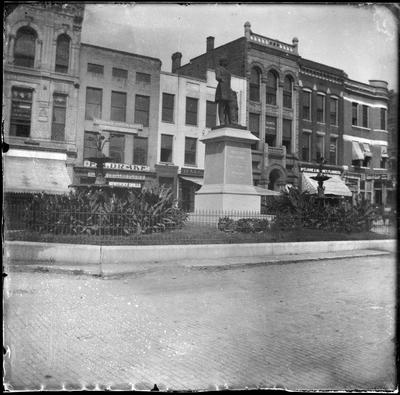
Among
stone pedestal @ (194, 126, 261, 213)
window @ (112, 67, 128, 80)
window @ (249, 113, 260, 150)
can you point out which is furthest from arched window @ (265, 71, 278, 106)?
stone pedestal @ (194, 126, 261, 213)

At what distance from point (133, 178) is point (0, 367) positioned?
21952 millimetres

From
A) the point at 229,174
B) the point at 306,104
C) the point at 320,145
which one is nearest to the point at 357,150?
the point at 229,174

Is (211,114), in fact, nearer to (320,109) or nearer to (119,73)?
(119,73)

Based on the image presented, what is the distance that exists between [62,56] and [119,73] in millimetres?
3554

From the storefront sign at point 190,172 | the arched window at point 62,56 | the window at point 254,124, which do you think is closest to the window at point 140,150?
the storefront sign at point 190,172

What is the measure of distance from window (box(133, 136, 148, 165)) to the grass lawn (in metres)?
14.4

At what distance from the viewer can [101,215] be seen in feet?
31.9

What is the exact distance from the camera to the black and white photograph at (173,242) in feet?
10.5

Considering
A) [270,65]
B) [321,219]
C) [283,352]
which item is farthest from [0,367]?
[270,65]

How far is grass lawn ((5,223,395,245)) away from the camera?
9.07m

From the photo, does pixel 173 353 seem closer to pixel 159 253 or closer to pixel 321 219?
pixel 159 253

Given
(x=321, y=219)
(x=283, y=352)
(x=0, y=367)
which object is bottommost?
(x=283, y=352)

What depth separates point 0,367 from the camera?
266 cm

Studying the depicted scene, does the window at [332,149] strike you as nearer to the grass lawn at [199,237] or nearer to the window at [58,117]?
the grass lawn at [199,237]
